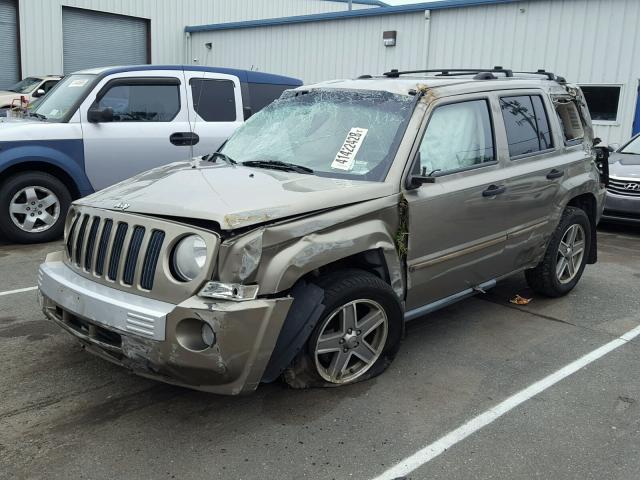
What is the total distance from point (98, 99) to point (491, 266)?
5.06m

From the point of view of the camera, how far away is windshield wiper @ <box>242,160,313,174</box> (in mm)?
3992

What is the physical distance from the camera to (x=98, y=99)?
7.38m

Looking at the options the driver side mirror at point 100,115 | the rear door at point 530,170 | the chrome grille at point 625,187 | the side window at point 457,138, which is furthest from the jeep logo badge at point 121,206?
the chrome grille at point 625,187

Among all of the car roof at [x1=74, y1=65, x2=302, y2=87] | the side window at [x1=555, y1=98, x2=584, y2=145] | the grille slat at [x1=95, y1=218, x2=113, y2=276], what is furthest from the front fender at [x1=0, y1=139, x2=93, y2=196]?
the side window at [x1=555, y1=98, x2=584, y2=145]

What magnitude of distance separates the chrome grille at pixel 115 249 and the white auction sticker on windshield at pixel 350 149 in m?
1.31

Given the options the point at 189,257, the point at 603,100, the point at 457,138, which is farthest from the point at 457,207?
the point at 603,100

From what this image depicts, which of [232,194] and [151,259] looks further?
[232,194]

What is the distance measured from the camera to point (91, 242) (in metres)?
3.51

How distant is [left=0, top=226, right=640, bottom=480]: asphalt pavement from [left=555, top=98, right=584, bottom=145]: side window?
68.0 inches

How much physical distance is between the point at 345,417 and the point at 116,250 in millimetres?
1517

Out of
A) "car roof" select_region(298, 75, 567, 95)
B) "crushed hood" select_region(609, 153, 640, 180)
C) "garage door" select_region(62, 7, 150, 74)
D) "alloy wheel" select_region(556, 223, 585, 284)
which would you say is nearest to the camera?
"car roof" select_region(298, 75, 567, 95)

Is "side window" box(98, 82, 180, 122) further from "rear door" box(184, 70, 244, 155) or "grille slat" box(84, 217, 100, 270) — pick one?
"grille slat" box(84, 217, 100, 270)

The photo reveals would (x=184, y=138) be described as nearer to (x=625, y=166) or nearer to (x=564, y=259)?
(x=564, y=259)

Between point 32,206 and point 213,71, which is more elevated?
point 213,71
